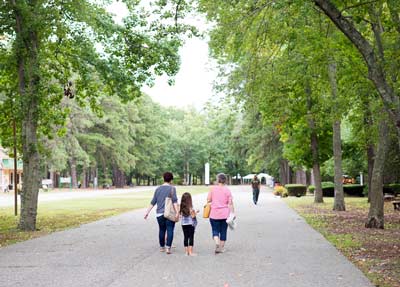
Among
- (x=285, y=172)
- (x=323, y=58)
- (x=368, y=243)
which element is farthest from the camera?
(x=285, y=172)

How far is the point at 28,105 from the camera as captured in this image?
16.6 meters

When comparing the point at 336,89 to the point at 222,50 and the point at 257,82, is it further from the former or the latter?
the point at 222,50

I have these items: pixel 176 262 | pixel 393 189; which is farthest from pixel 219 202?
pixel 393 189

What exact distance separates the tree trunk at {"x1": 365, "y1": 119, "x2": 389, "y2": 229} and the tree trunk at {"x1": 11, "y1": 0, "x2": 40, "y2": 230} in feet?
34.0

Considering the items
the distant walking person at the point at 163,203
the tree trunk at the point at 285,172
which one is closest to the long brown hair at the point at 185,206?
the distant walking person at the point at 163,203

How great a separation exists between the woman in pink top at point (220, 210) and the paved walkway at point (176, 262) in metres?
0.39

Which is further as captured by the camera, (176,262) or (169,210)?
(169,210)

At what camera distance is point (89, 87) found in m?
20.0

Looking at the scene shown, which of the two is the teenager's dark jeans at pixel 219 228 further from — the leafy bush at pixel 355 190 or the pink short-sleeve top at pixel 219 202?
the leafy bush at pixel 355 190

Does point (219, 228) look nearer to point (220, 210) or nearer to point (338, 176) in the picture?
point (220, 210)

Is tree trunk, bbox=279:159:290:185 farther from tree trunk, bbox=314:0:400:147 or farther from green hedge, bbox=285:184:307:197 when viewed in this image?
tree trunk, bbox=314:0:400:147

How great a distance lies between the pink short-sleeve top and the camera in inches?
433

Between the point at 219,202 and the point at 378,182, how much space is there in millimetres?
6818

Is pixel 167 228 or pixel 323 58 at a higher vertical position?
pixel 323 58
